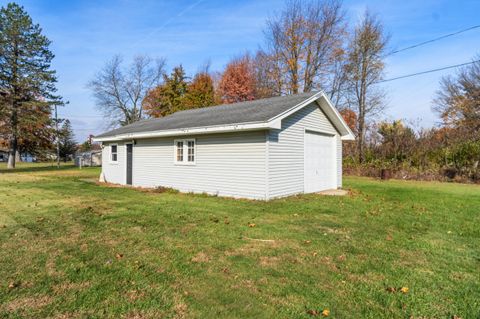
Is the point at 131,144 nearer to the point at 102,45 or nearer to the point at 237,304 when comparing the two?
the point at 102,45

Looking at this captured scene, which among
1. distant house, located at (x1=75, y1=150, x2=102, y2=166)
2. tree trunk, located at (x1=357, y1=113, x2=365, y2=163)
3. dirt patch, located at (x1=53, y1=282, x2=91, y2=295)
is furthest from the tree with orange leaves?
dirt patch, located at (x1=53, y1=282, x2=91, y2=295)

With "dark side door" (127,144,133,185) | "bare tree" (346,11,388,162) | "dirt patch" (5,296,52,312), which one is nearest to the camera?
"dirt patch" (5,296,52,312)

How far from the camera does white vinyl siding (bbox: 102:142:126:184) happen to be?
14.6 metres

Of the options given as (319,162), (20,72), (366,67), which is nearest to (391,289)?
(319,162)

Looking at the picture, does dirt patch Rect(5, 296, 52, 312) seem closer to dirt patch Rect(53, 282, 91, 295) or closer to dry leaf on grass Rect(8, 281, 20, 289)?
dirt patch Rect(53, 282, 91, 295)

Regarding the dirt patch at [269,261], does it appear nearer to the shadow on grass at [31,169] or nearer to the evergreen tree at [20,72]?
the shadow on grass at [31,169]

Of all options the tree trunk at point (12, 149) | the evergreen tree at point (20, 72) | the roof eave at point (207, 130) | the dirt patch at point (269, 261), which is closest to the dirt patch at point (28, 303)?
the dirt patch at point (269, 261)

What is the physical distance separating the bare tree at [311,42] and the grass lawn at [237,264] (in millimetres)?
19393

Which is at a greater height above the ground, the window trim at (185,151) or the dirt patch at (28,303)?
the window trim at (185,151)

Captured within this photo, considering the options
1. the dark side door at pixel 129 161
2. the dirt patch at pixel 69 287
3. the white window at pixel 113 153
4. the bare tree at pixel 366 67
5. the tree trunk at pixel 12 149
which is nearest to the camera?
the dirt patch at pixel 69 287

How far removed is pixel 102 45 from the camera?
54.3 feet

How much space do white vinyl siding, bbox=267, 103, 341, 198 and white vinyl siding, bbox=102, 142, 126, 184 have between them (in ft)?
28.7

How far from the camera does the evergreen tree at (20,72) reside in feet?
83.3

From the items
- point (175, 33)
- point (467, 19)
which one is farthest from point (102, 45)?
point (467, 19)
